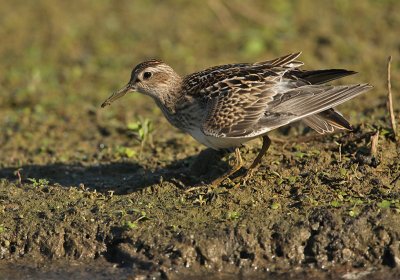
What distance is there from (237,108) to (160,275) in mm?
1972

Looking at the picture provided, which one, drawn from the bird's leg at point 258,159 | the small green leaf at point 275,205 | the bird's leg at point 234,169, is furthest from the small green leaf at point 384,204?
the bird's leg at point 234,169

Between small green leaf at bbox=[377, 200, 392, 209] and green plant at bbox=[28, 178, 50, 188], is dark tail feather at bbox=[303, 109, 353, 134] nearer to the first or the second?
small green leaf at bbox=[377, 200, 392, 209]

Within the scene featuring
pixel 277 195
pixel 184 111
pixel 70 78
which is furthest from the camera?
pixel 70 78

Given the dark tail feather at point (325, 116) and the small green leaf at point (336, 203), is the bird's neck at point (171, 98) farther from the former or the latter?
the small green leaf at point (336, 203)

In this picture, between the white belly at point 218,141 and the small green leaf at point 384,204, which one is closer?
the small green leaf at point 384,204

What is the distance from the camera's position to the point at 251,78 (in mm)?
8930

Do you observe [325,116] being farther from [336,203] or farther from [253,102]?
[336,203]

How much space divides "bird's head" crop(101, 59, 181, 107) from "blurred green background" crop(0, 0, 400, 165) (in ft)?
4.57

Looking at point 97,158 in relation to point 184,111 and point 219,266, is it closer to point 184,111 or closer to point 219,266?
point 184,111

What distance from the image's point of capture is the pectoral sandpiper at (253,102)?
28.1ft

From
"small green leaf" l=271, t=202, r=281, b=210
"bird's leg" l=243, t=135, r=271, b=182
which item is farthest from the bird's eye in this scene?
"small green leaf" l=271, t=202, r=281, b=210

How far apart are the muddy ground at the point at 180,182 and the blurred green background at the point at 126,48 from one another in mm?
39

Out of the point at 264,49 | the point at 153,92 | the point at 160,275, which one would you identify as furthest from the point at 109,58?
the point at 160,275

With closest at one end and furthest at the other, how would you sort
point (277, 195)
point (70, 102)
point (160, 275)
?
point (160, 275), point (277, 195), point (70, 102)
